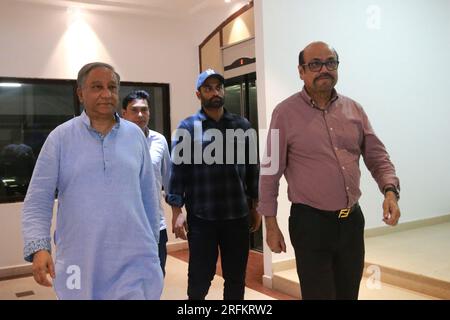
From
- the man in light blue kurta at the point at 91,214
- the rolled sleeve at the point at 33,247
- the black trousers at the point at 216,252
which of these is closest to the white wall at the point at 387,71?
the black trousers at the point at 216,252

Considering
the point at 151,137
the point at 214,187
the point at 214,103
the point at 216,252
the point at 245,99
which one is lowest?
the point at 216,252

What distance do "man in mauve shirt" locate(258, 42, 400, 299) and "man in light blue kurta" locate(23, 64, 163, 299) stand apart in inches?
23.9

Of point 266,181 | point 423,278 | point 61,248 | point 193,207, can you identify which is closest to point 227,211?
point 193,207

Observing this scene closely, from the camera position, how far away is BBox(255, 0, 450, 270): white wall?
357 centimetres

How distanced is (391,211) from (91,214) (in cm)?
115

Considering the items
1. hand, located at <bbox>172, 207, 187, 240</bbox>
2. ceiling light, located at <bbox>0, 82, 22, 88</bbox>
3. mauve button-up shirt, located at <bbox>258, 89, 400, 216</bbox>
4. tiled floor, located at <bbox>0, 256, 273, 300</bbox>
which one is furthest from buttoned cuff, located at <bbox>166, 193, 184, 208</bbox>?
ceiling light, located at <bbox>0, 82, 22, 88</bbox>

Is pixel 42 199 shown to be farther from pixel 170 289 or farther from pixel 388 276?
pixel 388 276

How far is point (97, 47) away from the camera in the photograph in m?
4.81

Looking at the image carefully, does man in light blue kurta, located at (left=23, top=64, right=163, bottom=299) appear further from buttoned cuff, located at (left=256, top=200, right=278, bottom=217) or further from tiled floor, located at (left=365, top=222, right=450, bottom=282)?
tiled floor, located at (left=365, top=222, right=450, bottom=282)

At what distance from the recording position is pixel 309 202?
5.76 feet

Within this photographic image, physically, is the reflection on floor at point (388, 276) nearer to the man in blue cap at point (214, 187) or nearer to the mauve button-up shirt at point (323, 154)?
the man in blue cap at point (214, 187)

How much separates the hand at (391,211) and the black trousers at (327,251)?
13cm

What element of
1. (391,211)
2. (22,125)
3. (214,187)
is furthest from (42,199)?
(22,125)

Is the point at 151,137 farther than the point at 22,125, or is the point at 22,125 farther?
the point at 22,125
